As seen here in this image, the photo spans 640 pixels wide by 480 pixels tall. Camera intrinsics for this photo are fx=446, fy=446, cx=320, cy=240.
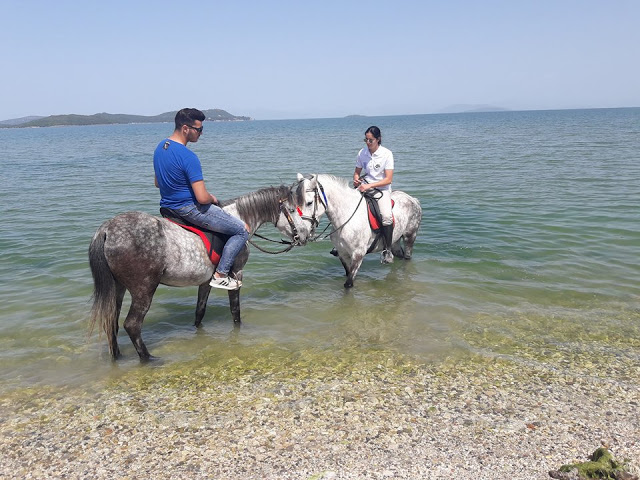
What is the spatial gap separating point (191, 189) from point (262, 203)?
133cm

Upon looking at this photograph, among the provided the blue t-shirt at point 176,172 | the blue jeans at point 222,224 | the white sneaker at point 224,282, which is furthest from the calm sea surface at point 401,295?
the blue t-shirt at point 176,172

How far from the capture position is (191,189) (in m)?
6.13

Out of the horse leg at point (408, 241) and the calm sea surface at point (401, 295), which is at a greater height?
the horse leg at point (408, 241)

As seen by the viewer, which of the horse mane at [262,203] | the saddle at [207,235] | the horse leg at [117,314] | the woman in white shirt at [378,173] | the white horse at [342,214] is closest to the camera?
the horse leg at [117,314]

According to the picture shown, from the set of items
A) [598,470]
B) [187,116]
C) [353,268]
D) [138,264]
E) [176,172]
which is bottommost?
[598,470]

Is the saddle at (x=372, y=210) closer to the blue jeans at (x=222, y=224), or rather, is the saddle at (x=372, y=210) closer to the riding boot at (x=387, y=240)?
the riding boot at (x=387, y=240)

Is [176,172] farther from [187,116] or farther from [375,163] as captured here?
[375,163]

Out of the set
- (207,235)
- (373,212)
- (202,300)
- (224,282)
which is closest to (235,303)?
(202,300)

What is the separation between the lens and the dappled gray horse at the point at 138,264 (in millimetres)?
5566

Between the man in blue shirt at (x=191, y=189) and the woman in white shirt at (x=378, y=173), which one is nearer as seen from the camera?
the man in blue shirt at (x=191, y=189)

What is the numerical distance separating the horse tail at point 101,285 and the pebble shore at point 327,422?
90 cm

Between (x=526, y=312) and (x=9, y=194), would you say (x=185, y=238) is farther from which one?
(x=9, y=194)

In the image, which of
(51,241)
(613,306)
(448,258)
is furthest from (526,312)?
(51,241)

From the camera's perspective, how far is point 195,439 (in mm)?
4605
